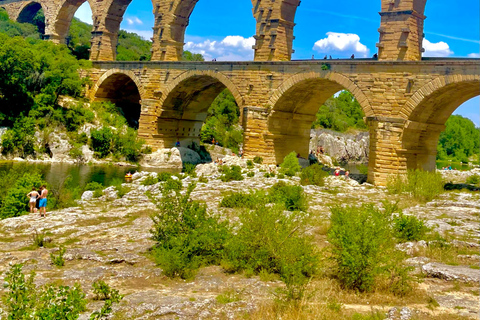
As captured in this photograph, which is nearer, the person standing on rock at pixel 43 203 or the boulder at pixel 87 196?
the person standing on rock at pixel 43 203

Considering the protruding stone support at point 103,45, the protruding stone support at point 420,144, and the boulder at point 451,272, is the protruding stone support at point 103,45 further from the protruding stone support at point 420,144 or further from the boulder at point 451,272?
the boulder at point 451,272

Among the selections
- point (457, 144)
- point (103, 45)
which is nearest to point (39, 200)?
point (103, 45)

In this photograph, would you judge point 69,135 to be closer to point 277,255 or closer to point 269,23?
point 269,23

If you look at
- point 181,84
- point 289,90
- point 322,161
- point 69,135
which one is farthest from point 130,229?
point 322,161

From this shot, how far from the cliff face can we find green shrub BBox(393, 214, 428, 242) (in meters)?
33.4

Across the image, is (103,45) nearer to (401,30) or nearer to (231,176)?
(231,176)

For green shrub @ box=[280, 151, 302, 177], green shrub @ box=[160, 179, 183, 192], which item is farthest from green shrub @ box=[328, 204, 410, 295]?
green shrub @ box=[280, 151, 302, 177]

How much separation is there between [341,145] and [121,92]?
21298 millimetres

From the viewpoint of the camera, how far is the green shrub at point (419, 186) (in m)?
15.3

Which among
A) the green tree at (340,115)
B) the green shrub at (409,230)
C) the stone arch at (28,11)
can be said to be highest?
the stone arch at (28,11)

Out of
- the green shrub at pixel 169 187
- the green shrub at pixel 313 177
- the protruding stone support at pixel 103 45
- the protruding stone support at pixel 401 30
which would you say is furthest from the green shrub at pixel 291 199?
the protruding stone support at pixel 103 45

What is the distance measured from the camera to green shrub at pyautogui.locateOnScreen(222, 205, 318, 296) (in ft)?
22.5

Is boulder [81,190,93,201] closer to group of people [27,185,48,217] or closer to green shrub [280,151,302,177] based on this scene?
group of people [27,185,48,217]

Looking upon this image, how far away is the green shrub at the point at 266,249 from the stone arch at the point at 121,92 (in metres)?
24.5
